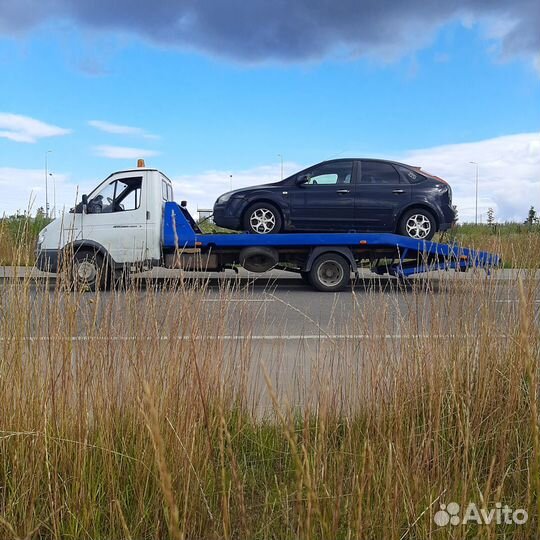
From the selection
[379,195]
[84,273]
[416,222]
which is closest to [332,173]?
[379,195]

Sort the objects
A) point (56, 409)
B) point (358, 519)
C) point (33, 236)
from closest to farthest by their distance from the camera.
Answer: point (358, 519), point (56, 409), point (33, 236)

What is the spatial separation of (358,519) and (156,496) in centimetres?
75

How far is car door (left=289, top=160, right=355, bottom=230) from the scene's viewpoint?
10.4 metres

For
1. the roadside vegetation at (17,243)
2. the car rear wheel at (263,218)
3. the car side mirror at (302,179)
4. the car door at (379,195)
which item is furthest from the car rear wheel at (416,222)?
the roadside vegetation at (17,243)

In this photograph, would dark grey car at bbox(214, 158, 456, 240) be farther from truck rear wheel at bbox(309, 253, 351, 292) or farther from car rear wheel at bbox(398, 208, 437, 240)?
truck rear wheel at bbox(309, 253, 351, 292)

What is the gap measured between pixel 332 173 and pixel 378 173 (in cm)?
83

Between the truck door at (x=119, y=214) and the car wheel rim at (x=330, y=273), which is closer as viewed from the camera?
the truck door at (x=119, y=214)

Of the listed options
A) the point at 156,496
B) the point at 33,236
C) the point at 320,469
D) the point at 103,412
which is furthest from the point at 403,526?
the point at 33,236

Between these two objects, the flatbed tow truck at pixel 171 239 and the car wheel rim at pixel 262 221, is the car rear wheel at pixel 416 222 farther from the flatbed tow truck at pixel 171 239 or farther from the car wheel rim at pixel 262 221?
the car wheel rim at pixel 262 221

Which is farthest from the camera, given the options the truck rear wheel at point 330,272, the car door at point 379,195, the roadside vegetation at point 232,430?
the car door at point 379,195

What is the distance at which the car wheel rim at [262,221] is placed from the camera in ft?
34.2

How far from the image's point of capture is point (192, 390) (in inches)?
91.4

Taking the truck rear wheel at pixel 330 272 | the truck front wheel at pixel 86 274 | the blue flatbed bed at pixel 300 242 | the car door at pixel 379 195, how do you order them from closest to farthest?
the truck front wheel at pixel 86 274 < the blue flatbed bed at pixel 300 242 < the truck rear wheel at pixel 330 272 < the car door at pixel 379 195

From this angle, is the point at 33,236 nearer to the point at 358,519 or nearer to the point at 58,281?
the point at 58,281
